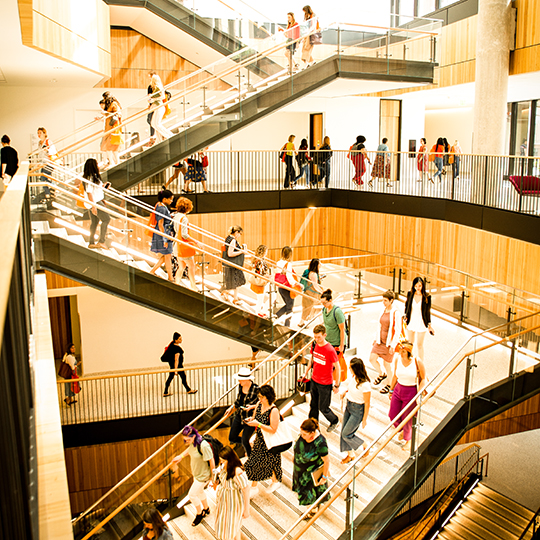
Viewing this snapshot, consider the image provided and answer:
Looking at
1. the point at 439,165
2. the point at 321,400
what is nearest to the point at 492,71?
the point at 439,165

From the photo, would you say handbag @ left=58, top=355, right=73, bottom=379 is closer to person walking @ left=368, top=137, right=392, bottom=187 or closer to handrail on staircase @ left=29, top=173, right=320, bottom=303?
handrail on staircase @ left=29, top=173, right=320, bottom=303

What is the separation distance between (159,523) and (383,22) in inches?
633

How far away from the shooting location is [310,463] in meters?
7.09

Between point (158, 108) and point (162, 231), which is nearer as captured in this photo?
point (162, 231)

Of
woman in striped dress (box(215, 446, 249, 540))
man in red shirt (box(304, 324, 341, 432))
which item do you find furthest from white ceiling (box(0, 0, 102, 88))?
woman in striped dress (box(215, 446, 249, 540))

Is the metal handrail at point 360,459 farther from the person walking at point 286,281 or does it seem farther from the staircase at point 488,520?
the staircase at point 488,520

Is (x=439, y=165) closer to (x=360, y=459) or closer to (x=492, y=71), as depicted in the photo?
(x=492, y=71)

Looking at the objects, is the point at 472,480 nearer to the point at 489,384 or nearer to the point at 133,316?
the point at 489,384

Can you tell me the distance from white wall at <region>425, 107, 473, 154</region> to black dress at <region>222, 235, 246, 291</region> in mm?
22455

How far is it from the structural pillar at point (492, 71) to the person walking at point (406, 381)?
28.0 ft

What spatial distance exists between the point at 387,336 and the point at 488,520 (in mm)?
7521

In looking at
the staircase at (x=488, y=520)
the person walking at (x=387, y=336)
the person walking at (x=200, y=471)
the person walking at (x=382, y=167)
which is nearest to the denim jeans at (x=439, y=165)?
the person walking at (x=382, y=167)

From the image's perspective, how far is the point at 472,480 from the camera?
15.5m

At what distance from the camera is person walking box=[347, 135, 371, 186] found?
18486 millimetres
